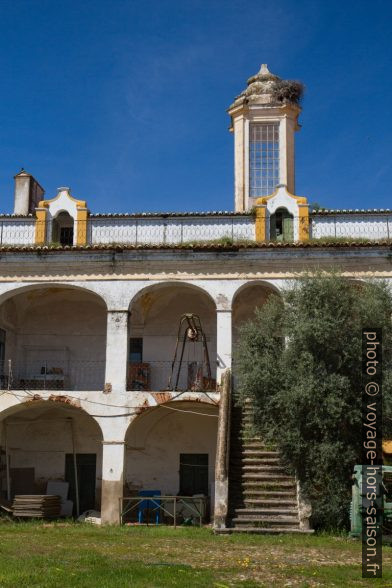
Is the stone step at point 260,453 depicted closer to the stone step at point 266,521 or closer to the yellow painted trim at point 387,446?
the stone step at point 266,521

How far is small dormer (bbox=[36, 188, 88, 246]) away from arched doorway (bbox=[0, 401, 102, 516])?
5131mm

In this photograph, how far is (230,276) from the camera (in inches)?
834

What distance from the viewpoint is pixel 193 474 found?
23.2m

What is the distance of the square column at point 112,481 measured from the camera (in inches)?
784

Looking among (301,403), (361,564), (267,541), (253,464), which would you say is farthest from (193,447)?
(361,564)

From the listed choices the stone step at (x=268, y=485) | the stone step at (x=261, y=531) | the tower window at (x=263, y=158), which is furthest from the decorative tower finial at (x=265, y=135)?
the stone step at (x=261, y=531)

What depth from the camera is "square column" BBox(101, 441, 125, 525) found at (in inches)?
784

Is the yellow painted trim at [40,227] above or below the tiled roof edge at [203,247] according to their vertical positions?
above

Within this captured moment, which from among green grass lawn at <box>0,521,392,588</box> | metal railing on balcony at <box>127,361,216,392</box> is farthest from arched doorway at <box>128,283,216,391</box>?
green grass lawn at <box>0,521,392,588</box>

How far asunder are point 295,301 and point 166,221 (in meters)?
5.54

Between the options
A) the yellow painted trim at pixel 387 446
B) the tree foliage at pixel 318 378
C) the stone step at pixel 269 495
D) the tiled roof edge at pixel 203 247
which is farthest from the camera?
the tiled roof edge at pixel 203 247

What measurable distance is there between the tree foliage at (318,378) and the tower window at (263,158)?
21.5ft

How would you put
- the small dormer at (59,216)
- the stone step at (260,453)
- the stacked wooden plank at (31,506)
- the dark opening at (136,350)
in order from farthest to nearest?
the dark opening at (136,350) < the small dormer at (59,216) < the stacked wooden plank at (31,506) < the stone step at (260,453)

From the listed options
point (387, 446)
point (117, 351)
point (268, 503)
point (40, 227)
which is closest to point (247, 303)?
point (117, 351)
